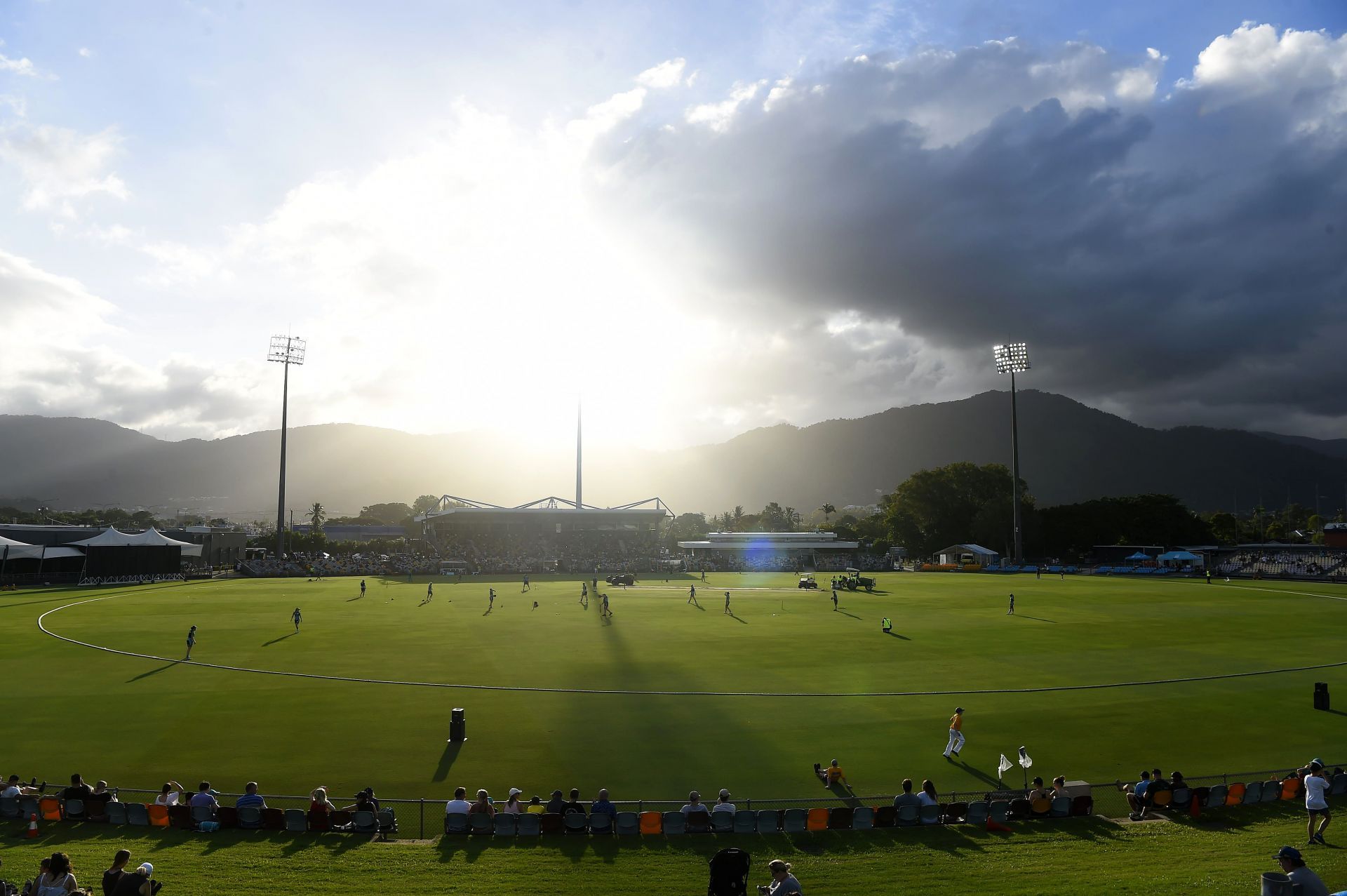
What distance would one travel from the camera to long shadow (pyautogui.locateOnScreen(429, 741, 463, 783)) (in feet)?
57.9

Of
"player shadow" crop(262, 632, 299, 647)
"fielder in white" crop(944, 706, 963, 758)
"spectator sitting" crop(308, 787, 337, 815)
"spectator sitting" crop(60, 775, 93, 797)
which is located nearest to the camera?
"spectator sitting" crop(308, 787, 337, 815)

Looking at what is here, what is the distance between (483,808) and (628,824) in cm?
283

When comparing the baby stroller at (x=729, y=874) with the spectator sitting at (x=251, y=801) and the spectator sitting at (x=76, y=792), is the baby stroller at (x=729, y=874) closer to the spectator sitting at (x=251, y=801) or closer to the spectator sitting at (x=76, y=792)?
the spectator sitting at (x=251, y=801)

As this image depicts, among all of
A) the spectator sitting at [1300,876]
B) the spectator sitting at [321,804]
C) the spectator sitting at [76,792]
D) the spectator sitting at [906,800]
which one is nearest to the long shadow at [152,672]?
the spectator sitting at [76,792]

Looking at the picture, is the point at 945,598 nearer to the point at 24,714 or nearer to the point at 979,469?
the point at 24,714

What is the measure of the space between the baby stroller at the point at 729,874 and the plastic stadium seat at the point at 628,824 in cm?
622

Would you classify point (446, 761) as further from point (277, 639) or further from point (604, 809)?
point (277, 639)

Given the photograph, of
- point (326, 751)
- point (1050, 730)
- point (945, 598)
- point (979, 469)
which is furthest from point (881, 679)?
point (979, 469)

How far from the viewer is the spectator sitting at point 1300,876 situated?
841cm

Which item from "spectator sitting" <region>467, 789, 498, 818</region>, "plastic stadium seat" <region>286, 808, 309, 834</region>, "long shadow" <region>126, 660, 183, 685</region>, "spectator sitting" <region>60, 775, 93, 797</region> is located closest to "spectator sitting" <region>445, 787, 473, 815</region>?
"spectator sitting" <region>467, 789, 498, 818</region>

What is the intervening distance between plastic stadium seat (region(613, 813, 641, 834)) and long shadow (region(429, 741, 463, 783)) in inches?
214

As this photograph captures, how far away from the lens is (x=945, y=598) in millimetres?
57469

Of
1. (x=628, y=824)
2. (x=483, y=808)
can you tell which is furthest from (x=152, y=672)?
(x=628, y=824)

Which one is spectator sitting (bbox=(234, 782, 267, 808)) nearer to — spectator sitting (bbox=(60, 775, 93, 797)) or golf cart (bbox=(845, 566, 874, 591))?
spectator sitting (bbox=(60, 775, 93, 797))
